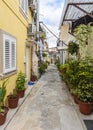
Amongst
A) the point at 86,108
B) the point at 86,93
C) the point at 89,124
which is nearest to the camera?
the point at 89,124

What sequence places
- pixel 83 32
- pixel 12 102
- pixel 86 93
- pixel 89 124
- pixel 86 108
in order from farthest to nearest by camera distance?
pixel 83 32, pixel 12 102, pixel 86 93, pixel 86 108, pixel 89 124

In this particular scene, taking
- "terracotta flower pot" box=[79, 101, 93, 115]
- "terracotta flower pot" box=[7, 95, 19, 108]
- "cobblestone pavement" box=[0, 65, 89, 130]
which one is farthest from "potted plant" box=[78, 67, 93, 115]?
"terracotta flower pot" box=[7, 95, 19, 108]

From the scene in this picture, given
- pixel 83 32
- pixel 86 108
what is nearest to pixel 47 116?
pixel 86 108

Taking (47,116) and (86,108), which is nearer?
(47,116)

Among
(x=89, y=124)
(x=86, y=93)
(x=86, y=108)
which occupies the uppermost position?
(x=86, y=93)

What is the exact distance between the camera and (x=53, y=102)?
6.46m

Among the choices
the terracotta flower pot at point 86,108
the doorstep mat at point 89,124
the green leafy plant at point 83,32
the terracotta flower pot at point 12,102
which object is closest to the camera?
the doorstep mat at point 89,124

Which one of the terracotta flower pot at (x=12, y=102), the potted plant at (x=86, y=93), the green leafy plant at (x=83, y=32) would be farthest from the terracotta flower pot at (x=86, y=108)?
the green leafy plant at (x=83, y=32)

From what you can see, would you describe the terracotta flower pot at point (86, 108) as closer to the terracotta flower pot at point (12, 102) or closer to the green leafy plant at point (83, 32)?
the terracotta flower pot at point (12, 102)

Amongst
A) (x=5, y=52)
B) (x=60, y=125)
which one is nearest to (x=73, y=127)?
(x=60, y=125)

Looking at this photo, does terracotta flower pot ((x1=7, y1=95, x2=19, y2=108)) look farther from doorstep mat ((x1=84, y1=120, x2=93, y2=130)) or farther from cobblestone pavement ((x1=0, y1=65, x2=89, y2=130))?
doorstep mat ((x1=84, y1=120, x2=93, y2=130))

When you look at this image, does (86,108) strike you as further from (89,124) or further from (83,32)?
(83,32)

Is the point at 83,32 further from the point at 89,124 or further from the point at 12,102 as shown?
the point at 12,102

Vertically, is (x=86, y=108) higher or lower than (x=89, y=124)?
higher
